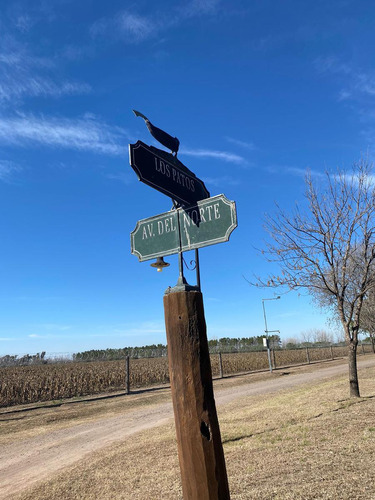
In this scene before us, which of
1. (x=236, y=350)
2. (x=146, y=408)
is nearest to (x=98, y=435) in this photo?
(x=146, y=408)

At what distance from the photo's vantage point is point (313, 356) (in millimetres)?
46188

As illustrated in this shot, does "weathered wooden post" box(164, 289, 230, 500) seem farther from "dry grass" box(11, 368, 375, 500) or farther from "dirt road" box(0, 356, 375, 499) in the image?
"dirt road" box(0, 356, 375, 499)

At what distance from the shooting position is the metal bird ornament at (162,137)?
10.9ft

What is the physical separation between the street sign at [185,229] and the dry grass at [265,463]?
9.09 feet

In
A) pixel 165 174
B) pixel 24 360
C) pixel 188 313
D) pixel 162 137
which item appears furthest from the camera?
pixel 24 360

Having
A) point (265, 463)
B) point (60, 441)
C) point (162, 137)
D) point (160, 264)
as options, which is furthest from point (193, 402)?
point (60, 441)

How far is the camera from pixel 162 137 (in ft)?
11.2

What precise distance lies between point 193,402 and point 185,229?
1.30m

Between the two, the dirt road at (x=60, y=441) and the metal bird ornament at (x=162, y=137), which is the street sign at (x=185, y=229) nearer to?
the metal bird ornament at (x=162, y=137)

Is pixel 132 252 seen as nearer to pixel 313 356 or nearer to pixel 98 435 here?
pixel 98 435

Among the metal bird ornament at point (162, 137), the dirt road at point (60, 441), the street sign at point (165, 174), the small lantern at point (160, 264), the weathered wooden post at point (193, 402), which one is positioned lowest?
the dirt road at point (60, 441)

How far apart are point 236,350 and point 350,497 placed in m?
55.9

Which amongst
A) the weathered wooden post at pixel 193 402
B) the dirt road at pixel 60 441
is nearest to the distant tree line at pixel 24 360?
the dirt road at pixel 60 441

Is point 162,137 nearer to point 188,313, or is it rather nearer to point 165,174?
point 165,174
